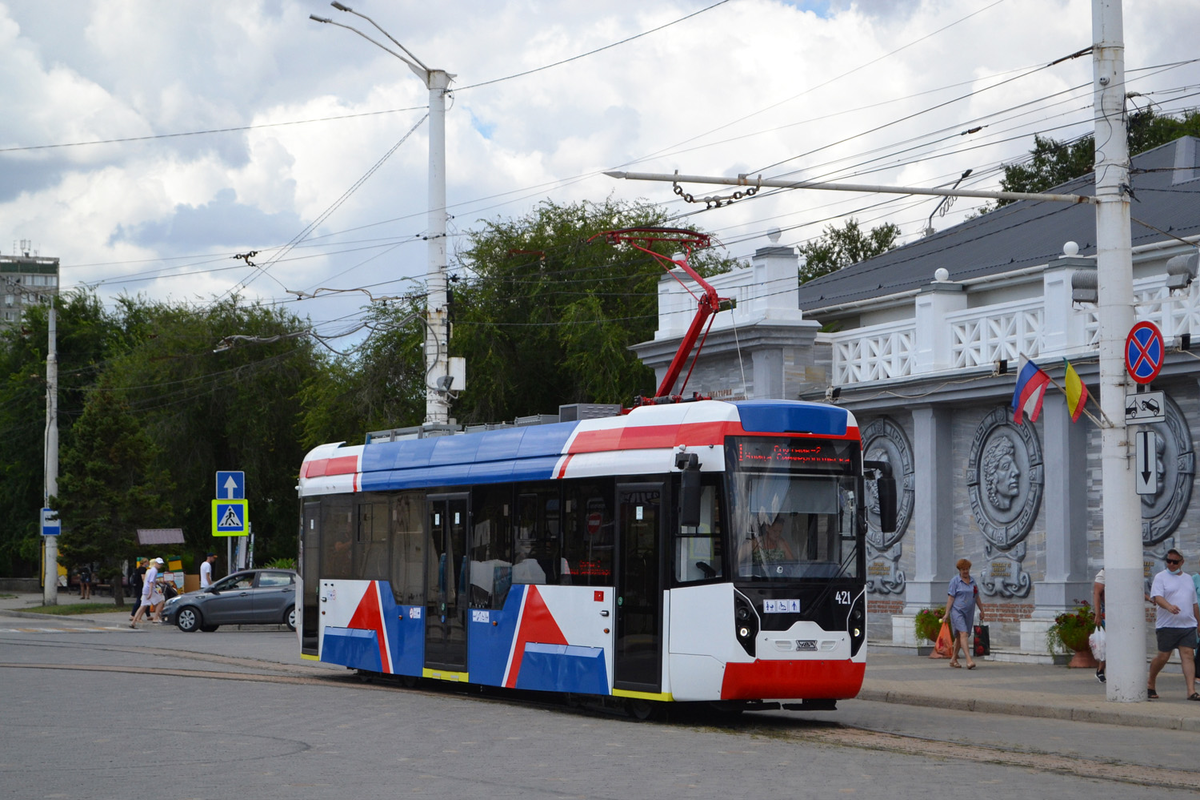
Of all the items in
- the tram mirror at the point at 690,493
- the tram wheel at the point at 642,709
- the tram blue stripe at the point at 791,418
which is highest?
the tram blue stripe at the point at 791,418

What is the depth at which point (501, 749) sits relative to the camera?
39.3 ft

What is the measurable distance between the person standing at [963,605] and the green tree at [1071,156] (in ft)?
72.5

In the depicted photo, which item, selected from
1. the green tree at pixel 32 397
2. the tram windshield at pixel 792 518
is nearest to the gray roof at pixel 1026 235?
the tram windshield at pixel 792 518

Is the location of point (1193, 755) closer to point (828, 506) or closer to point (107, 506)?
point (828, 506)

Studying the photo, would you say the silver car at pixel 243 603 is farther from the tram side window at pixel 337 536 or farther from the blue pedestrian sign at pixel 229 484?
the tram side window at pixel 337 536

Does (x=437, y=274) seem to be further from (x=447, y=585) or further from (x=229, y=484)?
(x=229, y=484)

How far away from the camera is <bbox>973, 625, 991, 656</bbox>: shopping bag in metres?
Result: 23.1

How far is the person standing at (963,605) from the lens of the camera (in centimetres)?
2106

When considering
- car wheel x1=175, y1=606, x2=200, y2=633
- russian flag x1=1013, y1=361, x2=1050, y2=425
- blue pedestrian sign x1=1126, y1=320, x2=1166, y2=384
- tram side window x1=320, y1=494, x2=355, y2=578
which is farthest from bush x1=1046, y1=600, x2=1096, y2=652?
car wheel x1=175, y1=606, x2=200, y2=633

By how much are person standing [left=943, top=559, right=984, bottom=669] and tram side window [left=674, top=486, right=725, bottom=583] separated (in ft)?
26.4

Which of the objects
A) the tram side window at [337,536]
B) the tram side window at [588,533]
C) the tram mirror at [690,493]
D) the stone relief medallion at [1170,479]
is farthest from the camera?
the stone relief medallion at [1170,479]

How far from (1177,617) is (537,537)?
723cm

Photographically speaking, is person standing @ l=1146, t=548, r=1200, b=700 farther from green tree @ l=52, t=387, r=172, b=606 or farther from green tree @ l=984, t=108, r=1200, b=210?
green tree @ l=52, t=387, r=172, b=606

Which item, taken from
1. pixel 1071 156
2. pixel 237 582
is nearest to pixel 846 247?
pixel 1071 156
